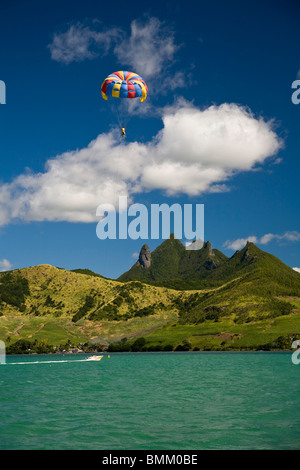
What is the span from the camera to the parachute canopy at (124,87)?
94812mm

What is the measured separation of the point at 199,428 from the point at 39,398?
129ft

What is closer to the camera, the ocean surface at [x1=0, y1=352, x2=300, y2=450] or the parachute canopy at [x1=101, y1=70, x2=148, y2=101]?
the ocean surface at [x1=0, y1=352, x2=300, y2=450]

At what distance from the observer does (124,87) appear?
95.3 meters

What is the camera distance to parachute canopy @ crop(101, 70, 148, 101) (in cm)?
9481

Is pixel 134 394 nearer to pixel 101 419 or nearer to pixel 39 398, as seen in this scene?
pixel 39 398

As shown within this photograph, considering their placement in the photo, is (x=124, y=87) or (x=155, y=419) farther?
(x=124, y=87)

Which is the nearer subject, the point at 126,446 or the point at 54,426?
the point at 126,446

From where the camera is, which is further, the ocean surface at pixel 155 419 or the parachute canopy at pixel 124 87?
the parachute canopy at pixel 124 87

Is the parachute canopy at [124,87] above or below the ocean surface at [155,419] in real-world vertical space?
above

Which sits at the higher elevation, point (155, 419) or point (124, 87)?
point (124, 87)

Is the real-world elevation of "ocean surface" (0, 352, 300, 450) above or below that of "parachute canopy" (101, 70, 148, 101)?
below
